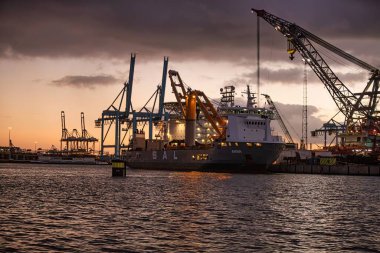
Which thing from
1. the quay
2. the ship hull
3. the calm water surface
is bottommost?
the calm water surface

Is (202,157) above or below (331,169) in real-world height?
above

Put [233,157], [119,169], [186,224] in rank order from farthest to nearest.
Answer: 1. [233,157]
2. [119,169]
3. [186,224]

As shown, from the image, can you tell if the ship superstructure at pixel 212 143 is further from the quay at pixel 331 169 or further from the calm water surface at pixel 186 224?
the calm water surface at pixel 186 224

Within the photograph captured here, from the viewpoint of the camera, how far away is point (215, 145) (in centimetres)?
9550

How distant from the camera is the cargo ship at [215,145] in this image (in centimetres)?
9350

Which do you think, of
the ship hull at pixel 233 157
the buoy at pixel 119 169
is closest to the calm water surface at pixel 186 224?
the buoy at pixel 119 169

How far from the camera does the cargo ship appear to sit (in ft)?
307

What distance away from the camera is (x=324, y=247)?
22.4m

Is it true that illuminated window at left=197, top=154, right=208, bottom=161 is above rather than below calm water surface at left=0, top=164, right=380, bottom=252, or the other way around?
above

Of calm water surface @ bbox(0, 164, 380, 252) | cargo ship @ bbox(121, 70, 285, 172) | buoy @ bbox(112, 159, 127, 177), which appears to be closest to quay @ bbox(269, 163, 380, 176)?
cargo ship @ bbox(121, 70, 285, 172)

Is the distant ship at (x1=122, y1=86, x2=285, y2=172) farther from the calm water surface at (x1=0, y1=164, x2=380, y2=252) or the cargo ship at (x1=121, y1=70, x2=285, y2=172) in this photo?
the calm water surface at (x1=0, y1=164, x2=380, y2=252)

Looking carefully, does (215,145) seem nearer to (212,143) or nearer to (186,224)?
(212,143)

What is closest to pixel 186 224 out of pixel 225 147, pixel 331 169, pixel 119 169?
pixel 119 169

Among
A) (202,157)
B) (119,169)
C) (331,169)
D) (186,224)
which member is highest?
(202,157)
